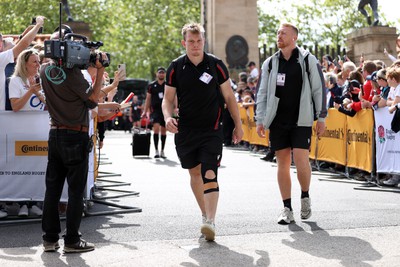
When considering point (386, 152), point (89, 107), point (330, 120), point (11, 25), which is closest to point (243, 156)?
point (330, 120)

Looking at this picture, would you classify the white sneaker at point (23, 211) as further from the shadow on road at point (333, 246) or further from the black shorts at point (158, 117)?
the black shorts at point (158, 117)

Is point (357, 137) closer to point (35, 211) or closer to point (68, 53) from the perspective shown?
point (35, 211)

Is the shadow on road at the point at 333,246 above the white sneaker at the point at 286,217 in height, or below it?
below

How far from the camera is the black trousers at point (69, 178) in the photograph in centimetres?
716

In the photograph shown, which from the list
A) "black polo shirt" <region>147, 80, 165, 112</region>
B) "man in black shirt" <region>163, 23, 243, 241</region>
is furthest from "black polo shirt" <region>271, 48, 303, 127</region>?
"black polo shirt" <region>147, 80, 165, 112</region>

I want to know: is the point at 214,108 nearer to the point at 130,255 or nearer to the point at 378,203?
the point at 130,255

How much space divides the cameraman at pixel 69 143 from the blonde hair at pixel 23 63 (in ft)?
6.44

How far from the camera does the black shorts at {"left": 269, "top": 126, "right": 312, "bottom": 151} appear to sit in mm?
8820

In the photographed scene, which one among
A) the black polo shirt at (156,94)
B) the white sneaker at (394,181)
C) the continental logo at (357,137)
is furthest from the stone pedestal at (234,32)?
the white sneaker at (394,181)

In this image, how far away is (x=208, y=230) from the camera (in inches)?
291

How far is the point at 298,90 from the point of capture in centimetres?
886

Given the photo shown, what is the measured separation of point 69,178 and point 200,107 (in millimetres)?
1434

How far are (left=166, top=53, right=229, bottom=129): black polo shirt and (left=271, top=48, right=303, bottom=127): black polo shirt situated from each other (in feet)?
3.95

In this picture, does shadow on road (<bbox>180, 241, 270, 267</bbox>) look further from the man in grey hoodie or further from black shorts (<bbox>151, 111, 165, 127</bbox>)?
black shorts (<bbox>151, 111, 165, 127</bbox>)
